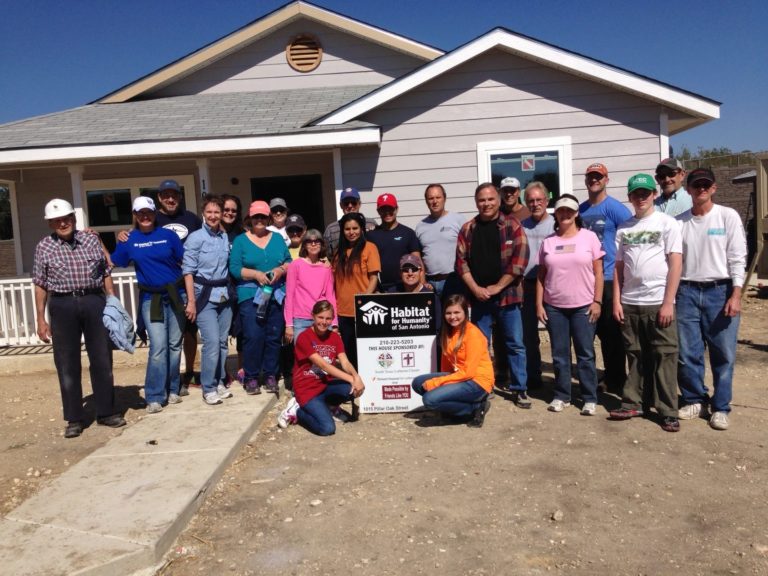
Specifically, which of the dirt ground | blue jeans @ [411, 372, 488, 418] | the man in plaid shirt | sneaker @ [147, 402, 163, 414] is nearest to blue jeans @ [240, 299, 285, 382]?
the dirt ground

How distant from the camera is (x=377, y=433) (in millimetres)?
5027

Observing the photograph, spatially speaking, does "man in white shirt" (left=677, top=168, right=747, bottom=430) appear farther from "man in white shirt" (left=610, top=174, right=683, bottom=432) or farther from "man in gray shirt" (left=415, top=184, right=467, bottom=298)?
"man in gray shirt" (left=415, top=184, right=467, bottom=298)

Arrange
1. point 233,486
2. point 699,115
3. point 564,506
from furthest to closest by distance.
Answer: point 699,115 → point 233,486 → point 564,506

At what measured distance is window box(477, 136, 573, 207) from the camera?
8.33m

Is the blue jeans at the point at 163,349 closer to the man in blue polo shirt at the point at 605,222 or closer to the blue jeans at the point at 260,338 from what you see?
the blue jeans at the point at 260,338

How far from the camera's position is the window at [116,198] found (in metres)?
11.0

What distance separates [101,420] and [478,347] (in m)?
3.31

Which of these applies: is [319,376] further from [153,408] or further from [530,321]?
[530,321]

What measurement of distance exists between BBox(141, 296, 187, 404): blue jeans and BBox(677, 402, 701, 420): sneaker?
4.22 meters

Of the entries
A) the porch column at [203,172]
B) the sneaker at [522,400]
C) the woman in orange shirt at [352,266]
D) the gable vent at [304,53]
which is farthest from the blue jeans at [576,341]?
the gable vent at [304,53]

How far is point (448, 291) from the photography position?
227 inches

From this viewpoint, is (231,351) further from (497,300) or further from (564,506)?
(564,506)

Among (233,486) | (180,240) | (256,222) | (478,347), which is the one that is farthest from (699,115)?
(233,486)

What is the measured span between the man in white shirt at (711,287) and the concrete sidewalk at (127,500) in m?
3.56
